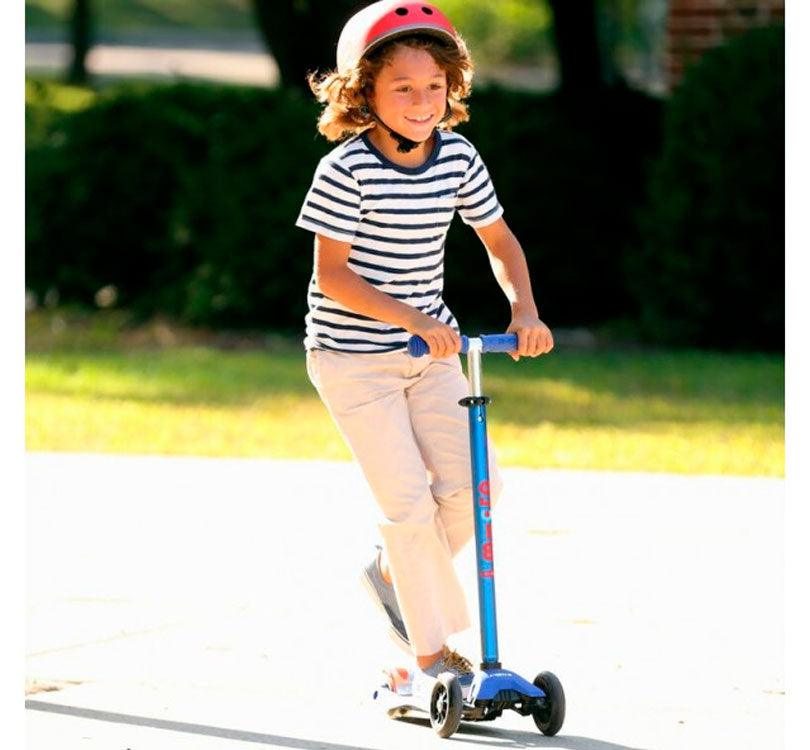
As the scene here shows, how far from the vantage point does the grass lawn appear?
9.10 meters

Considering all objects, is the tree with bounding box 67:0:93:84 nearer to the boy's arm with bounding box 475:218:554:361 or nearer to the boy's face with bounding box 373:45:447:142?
the boy's arm with bounding box 475:218:554:361

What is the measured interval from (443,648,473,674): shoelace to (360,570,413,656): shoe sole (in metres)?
0.20

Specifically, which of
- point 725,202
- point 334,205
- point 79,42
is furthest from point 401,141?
point 79,42

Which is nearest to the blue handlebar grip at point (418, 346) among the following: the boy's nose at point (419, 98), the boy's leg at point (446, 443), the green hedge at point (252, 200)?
the boy's leg at point (446, 443)

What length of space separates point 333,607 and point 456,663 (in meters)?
1.32

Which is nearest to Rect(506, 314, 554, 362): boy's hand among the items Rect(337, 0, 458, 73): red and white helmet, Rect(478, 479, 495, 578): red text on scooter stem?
Rect(478, 479, 495, 578): red text on scooter stem

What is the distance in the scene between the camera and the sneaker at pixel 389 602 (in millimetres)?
5008

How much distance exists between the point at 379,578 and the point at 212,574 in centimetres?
161

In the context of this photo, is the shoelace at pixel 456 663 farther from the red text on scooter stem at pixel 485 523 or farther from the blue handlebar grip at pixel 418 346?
the blue handlebar grip at pixel 418 346

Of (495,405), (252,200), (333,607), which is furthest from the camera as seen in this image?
(252,200)

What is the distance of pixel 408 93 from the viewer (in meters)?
4.68

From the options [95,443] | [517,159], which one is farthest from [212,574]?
[517,159]

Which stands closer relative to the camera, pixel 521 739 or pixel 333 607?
pixel 521 739

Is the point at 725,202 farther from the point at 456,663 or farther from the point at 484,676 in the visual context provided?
the point at 484,676
